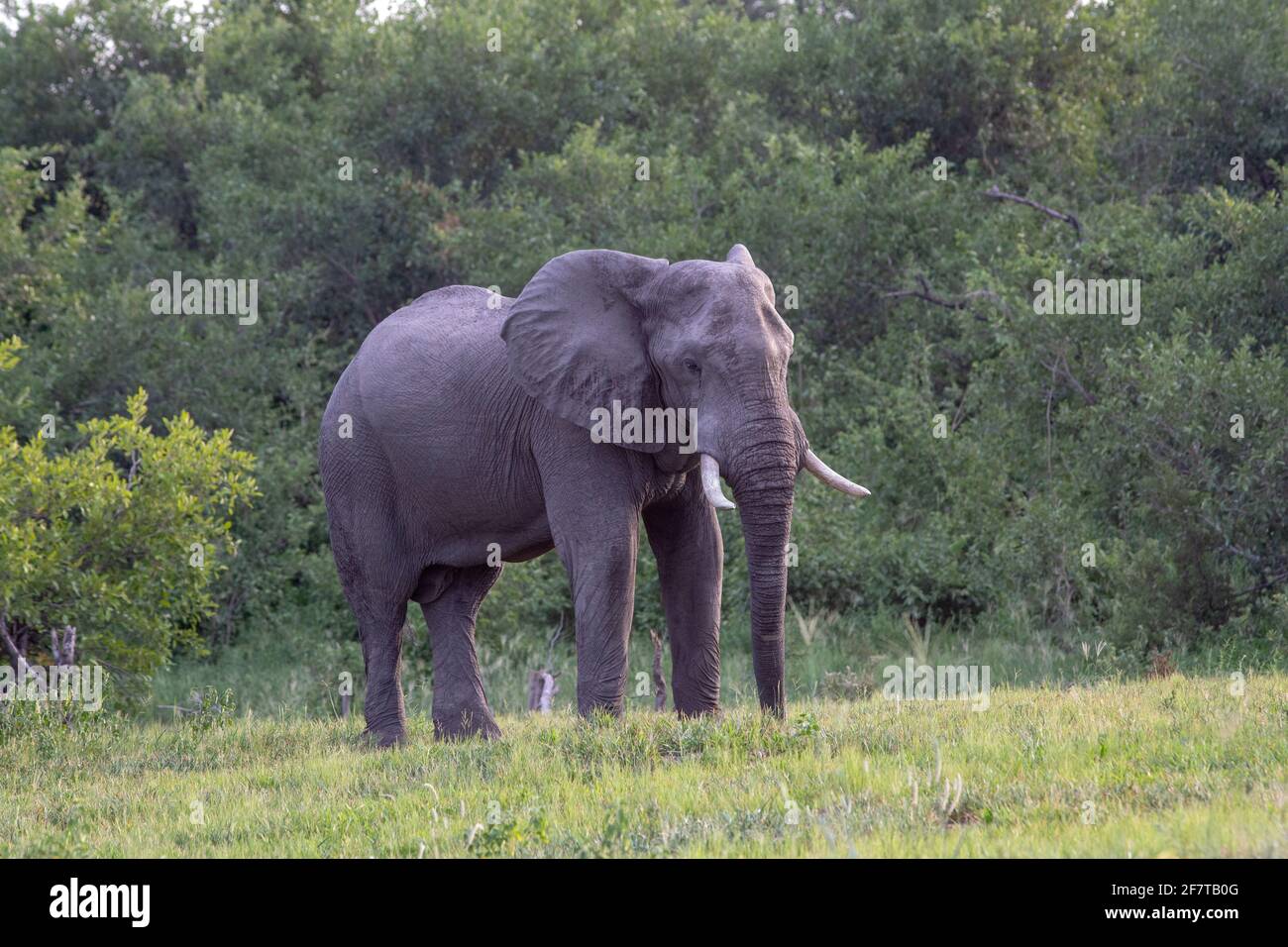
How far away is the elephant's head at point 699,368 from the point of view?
820 cm

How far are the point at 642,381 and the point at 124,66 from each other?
2044 centimetres

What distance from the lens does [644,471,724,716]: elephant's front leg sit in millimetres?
9359

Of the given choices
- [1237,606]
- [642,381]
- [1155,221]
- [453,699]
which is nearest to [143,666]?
[453,699]

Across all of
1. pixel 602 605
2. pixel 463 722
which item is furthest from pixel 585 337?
pixel 463 722

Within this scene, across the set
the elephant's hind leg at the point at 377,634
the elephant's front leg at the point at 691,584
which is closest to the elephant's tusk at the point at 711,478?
the elephant's front leg at the point at 691,584

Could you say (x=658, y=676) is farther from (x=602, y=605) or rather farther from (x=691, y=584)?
(x=602, y=605)

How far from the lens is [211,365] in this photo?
63.2 ft

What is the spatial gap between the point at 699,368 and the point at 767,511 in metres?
0.87

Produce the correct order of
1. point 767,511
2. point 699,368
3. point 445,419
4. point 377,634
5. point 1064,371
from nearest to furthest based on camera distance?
point 767,511, point 699,368, point 445,419, point 377,634, point 1064,371

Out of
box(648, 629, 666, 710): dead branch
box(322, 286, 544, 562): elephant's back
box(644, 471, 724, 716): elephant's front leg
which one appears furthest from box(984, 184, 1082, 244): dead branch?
box(644, 471, 724, 716): elephant's front leg

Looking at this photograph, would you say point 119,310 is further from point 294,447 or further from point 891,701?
point 891,701

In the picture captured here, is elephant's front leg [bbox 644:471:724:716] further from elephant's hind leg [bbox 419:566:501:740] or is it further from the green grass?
elephant's hind leg [bbox 419:566:501:740]

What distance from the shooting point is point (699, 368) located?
8.52m

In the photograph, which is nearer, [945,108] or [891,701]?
[891,701]
